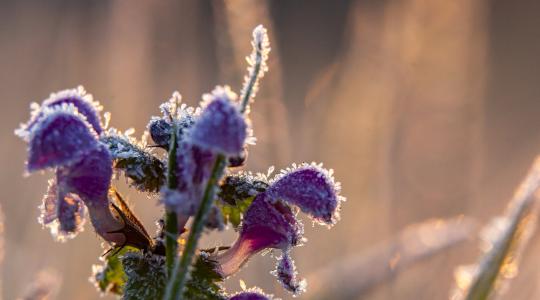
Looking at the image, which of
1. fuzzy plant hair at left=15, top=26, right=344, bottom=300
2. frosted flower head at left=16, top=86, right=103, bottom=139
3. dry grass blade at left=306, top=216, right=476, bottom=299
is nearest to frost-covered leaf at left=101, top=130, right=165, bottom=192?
fuzzy plant hair at left=15, top=26, right=344, bottom=300

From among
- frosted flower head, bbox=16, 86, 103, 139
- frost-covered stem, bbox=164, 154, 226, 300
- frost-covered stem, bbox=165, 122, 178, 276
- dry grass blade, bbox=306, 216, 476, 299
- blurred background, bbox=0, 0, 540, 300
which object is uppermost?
blurred background, bbox=0, 0, 540, 300

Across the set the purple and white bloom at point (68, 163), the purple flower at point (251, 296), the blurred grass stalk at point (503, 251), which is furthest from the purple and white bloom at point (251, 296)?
the blurred grass stalk at point (503, 251)

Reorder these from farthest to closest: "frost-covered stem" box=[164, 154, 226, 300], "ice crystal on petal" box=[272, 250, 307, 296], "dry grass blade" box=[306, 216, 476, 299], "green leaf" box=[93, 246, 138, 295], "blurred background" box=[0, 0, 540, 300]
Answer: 1. "blurred background" box=[0, 0, 540, 300]
2. "dry grass blade" box=[306, 216, 476, 299]
3. "green leaf" box=[93, 246, 138, 295]
4. "ice crystal on petal" box=[272, 250, 307, 296]
5. "frost-covered stem" box=[164, 154, 226, 300]

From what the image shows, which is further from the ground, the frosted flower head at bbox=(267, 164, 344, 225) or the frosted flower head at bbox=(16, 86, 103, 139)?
the frosted flower head at bbox=(16, 86, 103, 139)

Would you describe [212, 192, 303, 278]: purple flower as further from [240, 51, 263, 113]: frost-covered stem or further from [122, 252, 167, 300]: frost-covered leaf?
[240, 51, 263, 113]: frost-covered stem

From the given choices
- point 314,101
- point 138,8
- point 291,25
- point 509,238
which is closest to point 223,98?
point 509,238

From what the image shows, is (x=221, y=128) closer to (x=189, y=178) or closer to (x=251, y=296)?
(x=189, y=178)

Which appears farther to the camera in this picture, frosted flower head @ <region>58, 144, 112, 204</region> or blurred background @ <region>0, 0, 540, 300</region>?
blurred background @ <region>0, 0, 540, 300</region>
